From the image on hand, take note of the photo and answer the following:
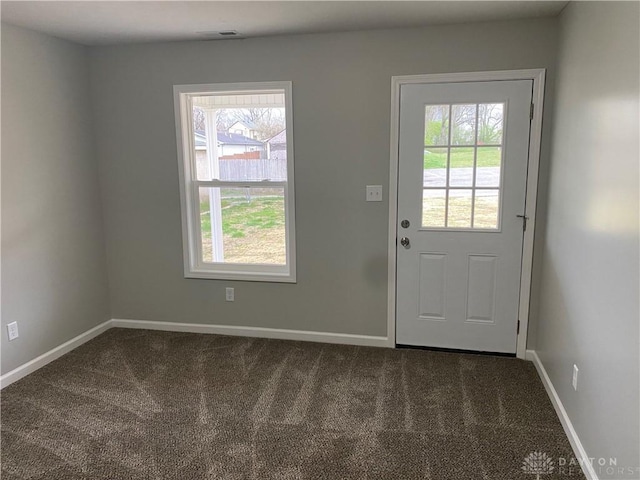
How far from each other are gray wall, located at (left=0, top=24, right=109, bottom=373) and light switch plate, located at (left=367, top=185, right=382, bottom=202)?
2206mm

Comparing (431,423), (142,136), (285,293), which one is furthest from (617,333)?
(142,136)

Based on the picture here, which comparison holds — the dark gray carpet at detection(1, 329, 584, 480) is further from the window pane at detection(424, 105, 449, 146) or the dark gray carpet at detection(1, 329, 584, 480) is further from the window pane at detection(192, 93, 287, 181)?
the window pane at detection(424, 105, 449, 146)

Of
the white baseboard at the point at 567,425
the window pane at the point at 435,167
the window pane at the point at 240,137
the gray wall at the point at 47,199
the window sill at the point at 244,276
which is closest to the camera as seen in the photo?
the white baseboard at the point at 567,425

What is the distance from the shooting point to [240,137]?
141 inches

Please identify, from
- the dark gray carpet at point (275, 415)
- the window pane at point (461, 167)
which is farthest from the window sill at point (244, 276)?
the window pane at point (461, 167)

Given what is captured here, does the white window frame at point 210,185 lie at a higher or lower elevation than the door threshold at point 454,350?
higher

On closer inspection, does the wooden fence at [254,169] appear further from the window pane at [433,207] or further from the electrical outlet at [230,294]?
→ the window pane at [433,207]

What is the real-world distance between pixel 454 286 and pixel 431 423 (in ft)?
3.70

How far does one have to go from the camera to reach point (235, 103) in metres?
3.54

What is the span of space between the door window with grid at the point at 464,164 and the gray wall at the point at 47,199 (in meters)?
2.61

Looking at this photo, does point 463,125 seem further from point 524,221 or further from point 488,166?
point 524,221

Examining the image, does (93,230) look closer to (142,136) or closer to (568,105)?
(142,136)

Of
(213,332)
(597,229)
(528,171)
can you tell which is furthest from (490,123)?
(213,332)

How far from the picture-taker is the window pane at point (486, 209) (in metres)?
3.17
